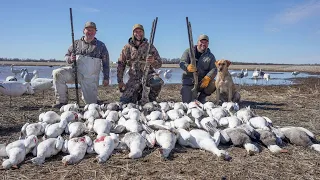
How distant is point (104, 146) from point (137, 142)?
1.46 ft

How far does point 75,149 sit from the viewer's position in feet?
12.9

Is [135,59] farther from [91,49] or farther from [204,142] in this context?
[204,142]

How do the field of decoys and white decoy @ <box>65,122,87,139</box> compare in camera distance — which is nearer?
the field of decoys

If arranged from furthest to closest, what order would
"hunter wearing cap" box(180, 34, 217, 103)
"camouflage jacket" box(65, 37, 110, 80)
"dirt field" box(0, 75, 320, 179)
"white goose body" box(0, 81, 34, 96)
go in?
"hunter wearing cap" box(180, 34, 217, 103)
"camouflage jacket" box(65, 37, 110, 80)
"white goose body" box(0, 81, 34, 96)
"dirt field" box(0, 75, 320, 179)

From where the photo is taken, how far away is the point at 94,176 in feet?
11.3

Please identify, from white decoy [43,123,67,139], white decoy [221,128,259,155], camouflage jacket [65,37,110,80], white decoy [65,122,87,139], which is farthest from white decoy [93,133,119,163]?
camouflage jacket [65,37,110,80]

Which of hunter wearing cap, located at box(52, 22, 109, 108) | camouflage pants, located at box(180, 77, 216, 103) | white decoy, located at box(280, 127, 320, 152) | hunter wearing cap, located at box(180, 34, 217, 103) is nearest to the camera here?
white decoy, located at box(280, 127, 320, 152)

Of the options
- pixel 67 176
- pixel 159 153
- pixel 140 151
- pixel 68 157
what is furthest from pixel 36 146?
pixel 159 153

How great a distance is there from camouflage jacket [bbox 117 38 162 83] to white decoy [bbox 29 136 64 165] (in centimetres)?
402

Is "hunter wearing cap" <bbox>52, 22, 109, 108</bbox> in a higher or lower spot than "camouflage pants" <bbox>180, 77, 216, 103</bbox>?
higher

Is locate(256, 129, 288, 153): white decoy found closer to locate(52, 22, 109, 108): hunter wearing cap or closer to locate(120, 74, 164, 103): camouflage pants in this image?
locate(120, 74, 164, 103): camouflage pants

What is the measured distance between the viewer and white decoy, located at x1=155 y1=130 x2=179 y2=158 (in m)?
3.96

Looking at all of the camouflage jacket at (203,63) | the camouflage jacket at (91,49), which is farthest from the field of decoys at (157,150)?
the camouflage jacket at (203,63)

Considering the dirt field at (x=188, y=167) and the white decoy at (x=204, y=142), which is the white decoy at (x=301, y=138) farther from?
the white decoy at (x=204, y=142)
